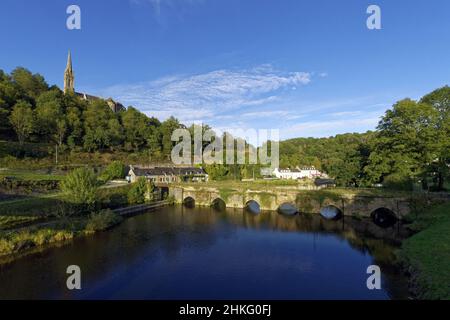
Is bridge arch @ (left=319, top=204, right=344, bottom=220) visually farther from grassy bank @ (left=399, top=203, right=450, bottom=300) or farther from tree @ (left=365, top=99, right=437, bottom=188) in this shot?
grassy bank @ (left=399, top=203, right=450, bottom=300)

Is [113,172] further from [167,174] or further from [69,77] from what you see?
[69,77]

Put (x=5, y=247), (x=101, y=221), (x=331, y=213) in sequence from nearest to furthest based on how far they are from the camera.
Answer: (x=5, y=247) < (x=101, y=221) < (x=331, y=213)

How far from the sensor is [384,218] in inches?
1371

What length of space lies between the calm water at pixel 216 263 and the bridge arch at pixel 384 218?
5.57 ft

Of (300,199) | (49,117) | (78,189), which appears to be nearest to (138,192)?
(78,189)

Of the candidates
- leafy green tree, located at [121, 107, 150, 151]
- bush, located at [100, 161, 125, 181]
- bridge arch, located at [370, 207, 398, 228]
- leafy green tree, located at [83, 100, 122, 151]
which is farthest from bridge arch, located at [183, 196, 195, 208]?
leafy green tree, located at [121, 107, 150, 151]

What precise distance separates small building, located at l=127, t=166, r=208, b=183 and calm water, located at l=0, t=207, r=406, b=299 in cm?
2268

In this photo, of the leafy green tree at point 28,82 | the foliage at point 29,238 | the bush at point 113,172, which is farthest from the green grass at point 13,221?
the leafy green tree at point 28,82

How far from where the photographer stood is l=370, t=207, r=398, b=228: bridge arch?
32.1m

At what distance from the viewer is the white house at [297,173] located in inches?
3177

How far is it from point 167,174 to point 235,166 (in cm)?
1777

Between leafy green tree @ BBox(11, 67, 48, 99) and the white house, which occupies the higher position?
leafy green tree @ BBox(11, 67, 48, 99)
